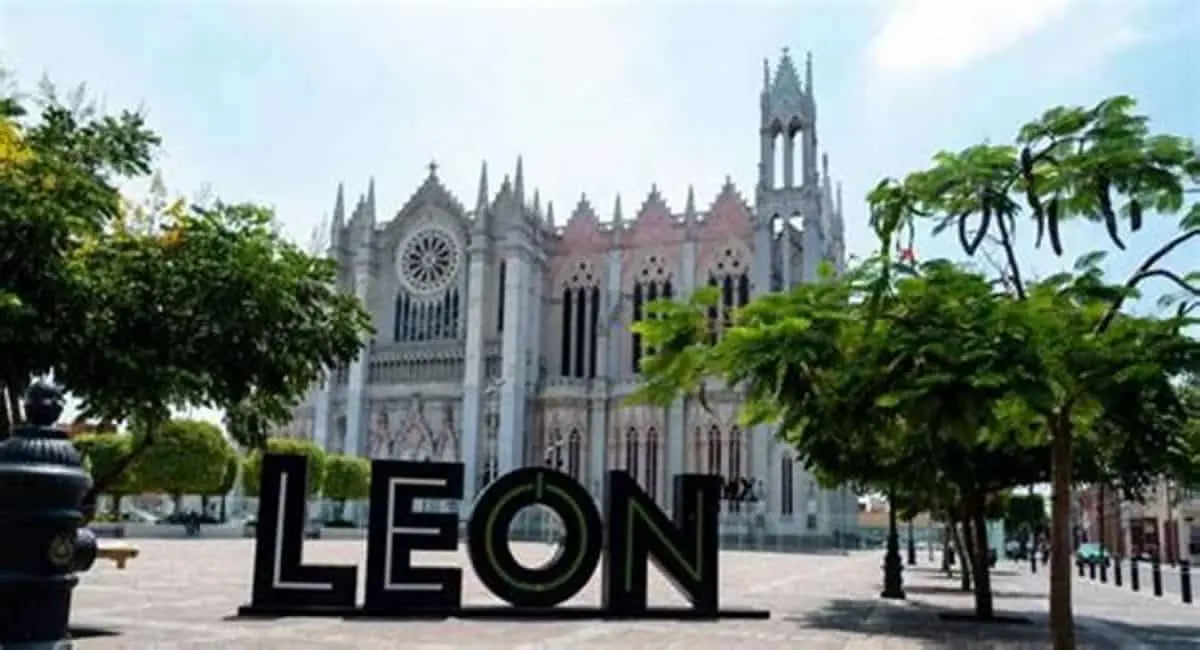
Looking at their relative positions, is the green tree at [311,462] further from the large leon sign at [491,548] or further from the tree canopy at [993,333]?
the tree canopy at [993,333]

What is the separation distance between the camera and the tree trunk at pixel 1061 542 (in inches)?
377

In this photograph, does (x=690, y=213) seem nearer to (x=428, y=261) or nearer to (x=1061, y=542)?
(x=428, y=261)

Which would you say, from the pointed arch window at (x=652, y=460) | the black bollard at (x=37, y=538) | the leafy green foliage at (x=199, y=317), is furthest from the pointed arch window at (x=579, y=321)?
the black bollard at (x=37, y=538)

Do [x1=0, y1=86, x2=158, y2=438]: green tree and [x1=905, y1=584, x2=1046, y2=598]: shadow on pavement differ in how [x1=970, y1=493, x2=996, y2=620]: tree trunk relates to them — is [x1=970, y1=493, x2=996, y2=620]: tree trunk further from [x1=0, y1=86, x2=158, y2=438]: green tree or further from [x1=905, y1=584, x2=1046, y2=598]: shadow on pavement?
[x1=0, y1=86, x2=158, y2=438]: green tree

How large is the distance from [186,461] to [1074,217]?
4314 cm

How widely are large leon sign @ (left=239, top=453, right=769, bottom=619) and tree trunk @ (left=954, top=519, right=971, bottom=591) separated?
424cm

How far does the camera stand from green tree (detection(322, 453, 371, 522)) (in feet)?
180

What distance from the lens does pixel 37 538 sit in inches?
123

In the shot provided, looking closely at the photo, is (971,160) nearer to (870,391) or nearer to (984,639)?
(870,391)

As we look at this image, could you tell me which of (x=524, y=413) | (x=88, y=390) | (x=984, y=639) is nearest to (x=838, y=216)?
(x=524, y=413)

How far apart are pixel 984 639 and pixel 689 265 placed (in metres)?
46.8

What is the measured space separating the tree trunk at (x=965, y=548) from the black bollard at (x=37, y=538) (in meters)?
16.5

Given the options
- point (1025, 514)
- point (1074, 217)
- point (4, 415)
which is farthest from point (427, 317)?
point (1074, 217)

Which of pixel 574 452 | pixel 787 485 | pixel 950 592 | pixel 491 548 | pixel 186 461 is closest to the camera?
pixel 491 548
